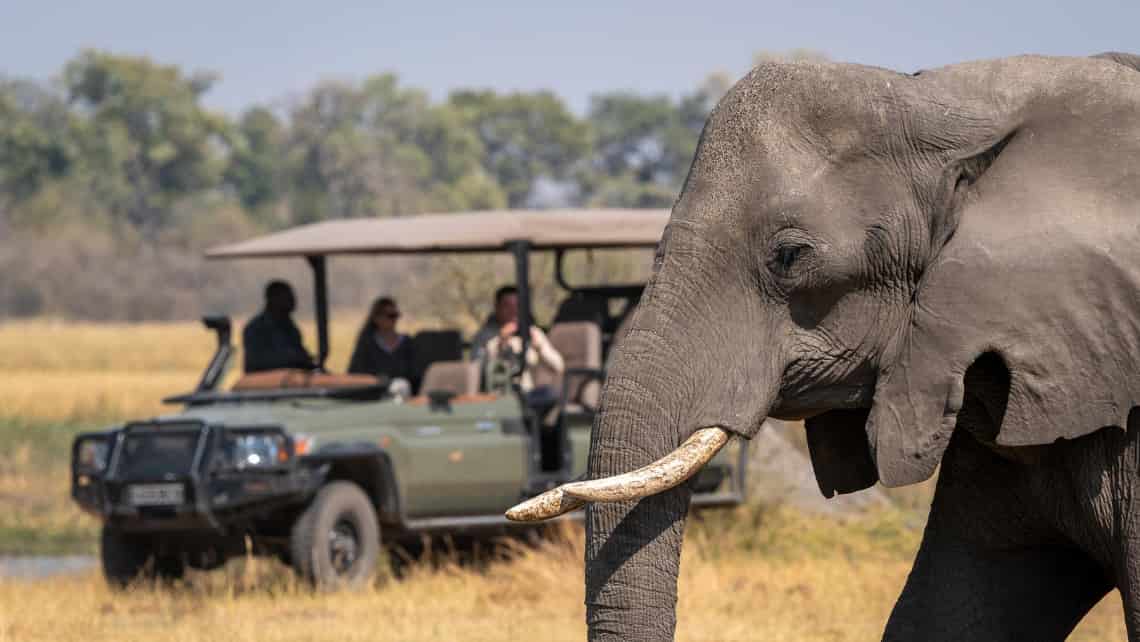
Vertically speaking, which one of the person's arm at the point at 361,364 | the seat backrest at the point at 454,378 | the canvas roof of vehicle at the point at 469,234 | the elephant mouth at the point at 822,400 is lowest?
the elephant mouth at the point at 822,400

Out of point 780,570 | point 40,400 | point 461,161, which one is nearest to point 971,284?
point 780,570

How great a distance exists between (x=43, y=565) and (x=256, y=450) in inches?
132

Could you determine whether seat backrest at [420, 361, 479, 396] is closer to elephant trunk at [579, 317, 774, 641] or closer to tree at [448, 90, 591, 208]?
elephant trunk at [579, 317, 774, 641]

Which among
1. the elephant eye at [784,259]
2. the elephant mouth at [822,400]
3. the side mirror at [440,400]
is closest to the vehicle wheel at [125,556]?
the side mirror at [440,400]

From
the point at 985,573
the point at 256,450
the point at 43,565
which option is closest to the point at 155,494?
the point at 256,450

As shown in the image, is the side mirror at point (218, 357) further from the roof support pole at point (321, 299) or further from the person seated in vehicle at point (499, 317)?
the person seated in vehicle at point (499, 317)

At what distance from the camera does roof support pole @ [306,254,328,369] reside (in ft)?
45.3

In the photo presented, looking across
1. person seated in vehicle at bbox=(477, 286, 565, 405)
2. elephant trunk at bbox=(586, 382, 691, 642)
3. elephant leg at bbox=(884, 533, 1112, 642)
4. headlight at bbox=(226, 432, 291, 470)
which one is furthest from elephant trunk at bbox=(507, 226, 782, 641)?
person seated in vehicle at bbox=(477, 286, 565, 405)

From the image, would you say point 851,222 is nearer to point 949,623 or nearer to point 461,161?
point 949,623

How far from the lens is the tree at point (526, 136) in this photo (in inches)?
3767

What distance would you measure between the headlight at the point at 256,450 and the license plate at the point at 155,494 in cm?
32

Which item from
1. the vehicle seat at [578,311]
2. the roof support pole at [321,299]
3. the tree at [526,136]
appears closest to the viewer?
the vehicle seat at [578,311]

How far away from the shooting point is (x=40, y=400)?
2714 centimetres

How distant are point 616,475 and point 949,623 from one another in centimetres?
144
